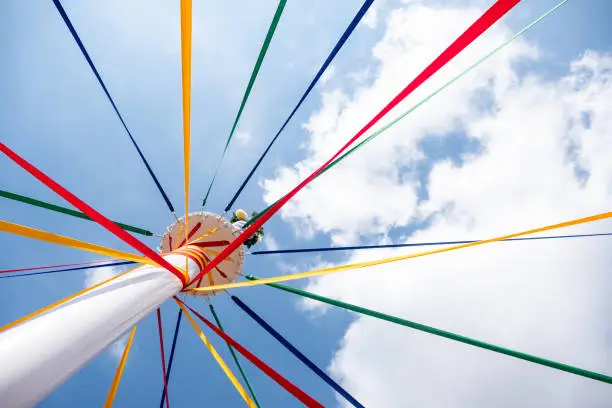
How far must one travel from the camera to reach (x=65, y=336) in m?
2.27

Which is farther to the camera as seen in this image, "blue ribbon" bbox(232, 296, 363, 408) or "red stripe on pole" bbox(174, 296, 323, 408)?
"blue ribbon" bbox(232, 296, 363, 408)

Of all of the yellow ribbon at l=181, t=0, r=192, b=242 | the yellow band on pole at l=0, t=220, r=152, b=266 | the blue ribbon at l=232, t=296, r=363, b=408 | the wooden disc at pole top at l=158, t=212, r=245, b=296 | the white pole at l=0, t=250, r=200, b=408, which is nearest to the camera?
the white pole at l=0, t=250, r=200, b=408

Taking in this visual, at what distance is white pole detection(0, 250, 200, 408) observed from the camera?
1.94 m

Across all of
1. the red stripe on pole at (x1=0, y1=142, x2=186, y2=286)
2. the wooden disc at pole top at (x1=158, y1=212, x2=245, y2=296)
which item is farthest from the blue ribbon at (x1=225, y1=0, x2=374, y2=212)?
the red stripe on pole at (x1=0, y1=142, x2=186, y2=286)

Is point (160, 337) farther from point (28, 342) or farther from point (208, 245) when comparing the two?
point (28, 342)

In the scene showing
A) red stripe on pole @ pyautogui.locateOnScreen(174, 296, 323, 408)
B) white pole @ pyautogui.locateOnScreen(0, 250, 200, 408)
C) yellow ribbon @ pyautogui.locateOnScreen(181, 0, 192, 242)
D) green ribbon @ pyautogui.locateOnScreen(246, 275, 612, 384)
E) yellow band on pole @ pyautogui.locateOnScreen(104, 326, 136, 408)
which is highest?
yellow ribbon @ pyautogui.locateOnScreen(181, 0, 192, 242)

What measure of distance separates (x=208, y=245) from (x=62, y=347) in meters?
3.95

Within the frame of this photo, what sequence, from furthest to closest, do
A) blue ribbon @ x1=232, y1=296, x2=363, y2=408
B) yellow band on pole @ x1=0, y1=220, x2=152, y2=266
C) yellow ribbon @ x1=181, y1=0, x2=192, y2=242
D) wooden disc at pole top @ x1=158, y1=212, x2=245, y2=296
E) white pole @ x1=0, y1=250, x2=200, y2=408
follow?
wooden disc at pole top @ x1=158, y1=212, x2=245, y2=296, blue ribbon @ x1=232, y1=296, x2=363, y2=408, yellow ribbon @ x1=181, y1=0, x2=192, y2=242, yellow band on pole @ x1=0, y1=220, x2=152, y2=266, white pole @ x1=0, y1=250, x2=200, y2=408

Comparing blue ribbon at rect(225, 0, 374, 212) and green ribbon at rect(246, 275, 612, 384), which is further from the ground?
blue ribbon at rect(225, 0, 374, 212)

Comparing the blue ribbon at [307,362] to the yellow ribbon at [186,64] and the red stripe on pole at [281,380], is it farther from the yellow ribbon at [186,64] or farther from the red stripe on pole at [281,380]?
the yellow ribbon at [186,64]

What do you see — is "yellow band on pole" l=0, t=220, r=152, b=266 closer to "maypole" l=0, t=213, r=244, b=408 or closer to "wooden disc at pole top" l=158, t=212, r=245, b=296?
"maypole" l=0, t=213, r=244, b=408

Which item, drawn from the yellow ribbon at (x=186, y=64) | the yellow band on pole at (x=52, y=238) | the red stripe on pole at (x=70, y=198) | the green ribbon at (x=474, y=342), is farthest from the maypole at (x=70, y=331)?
the green ribbon at (x=474, y=342)

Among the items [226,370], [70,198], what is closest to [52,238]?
[70,198]

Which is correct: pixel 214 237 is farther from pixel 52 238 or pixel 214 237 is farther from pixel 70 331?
pixel 70 331
